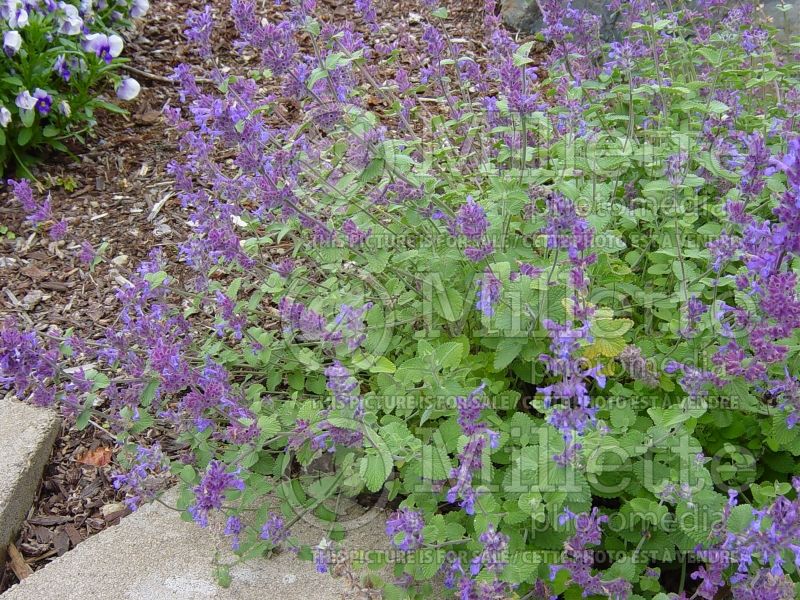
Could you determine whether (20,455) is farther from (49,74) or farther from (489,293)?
(49,74)

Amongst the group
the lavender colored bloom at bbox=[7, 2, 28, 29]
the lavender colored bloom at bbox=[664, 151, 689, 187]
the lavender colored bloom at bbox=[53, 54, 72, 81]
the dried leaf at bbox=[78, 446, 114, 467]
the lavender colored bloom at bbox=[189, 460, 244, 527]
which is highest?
the lavender colored bloom at bbox=[664, 151, 689, 187]

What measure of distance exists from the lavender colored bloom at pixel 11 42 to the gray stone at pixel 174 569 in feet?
9.94

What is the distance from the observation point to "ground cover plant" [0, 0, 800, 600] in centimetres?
206

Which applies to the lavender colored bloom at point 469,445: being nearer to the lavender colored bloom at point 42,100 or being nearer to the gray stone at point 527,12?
the lavender colored bloom at point 42,100

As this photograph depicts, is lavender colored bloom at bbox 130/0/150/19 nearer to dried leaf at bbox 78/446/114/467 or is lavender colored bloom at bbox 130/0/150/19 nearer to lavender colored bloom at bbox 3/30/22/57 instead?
lavender colored bloom at bbox 3/30/22/57

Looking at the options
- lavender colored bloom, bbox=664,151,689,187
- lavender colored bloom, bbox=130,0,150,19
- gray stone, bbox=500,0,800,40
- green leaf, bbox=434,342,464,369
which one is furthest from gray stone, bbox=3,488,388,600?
lavender colored bloom, bbox=130,0,150,19

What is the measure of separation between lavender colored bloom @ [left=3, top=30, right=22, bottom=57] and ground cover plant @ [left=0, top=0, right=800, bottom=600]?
184cm

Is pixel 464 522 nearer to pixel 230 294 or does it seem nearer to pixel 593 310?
pixel 593 310

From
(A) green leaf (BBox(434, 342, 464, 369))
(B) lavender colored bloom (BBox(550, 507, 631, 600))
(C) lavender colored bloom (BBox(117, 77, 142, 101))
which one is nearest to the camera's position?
(B) lavender colored bloom (BBox(550, 507, 631, 600))

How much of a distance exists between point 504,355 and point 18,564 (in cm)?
210

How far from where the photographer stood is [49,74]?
4.83m

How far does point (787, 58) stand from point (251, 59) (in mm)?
3532

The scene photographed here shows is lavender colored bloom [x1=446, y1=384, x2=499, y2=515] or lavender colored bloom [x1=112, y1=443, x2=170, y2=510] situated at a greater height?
lavender colored bloom [x1=446, y1=384, x2=499, y2=515]

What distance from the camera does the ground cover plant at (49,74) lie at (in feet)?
15.2
